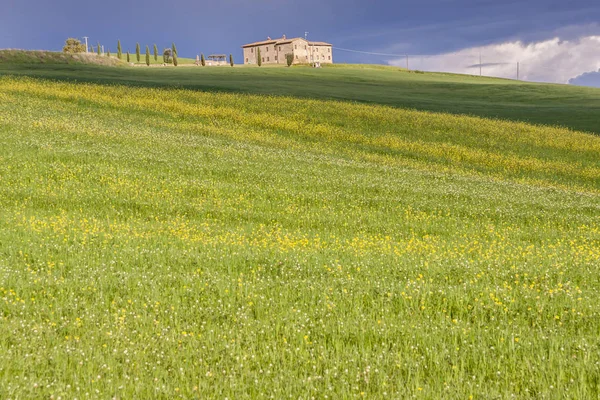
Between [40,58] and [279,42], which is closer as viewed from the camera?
[40,58]

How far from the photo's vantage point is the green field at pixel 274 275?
6152mm

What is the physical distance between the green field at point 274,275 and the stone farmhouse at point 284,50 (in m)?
150

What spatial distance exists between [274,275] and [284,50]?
173115mm

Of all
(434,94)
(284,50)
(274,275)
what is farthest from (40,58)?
(284,50)

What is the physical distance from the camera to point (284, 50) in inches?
6880

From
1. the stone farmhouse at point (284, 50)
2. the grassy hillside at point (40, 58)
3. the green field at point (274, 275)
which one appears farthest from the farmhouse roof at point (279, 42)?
the green field at point (274, 275)

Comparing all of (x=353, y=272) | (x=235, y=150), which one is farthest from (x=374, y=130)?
(x=353, y=272)

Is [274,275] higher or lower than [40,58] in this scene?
lower

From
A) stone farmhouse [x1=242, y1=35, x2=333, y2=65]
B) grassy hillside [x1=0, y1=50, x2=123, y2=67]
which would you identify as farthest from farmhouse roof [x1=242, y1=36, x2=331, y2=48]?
grassy hillside [x1=0, y1=50, x2=123, y2=67]

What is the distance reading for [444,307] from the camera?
338 inches

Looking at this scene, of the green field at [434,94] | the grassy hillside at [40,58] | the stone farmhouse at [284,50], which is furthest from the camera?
the stone farmhouse at [284,50]

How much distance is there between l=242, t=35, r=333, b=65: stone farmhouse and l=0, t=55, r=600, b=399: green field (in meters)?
150

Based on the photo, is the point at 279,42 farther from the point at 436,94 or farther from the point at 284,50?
the point at 436,94

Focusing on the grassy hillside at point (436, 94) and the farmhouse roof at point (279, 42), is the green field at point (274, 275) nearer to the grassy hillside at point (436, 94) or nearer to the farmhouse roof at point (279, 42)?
the grassy hillside at point (436, 94)
